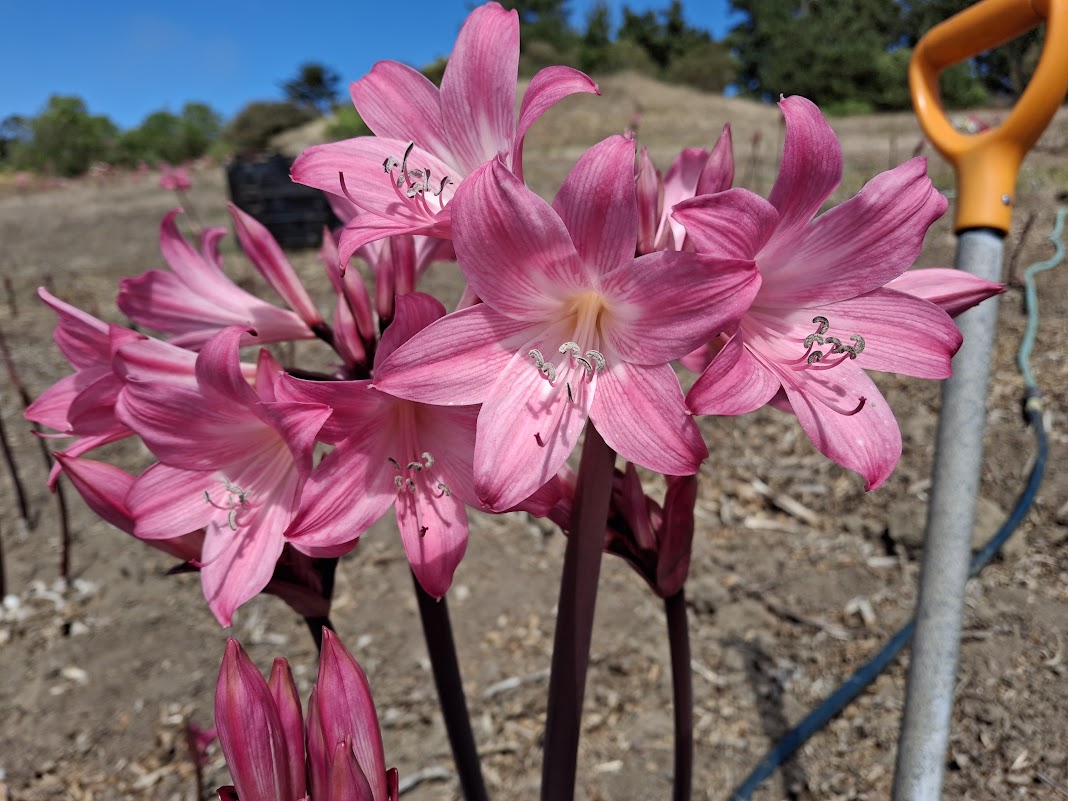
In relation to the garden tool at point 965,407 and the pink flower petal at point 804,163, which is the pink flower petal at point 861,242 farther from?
the garden tool at point 965,407

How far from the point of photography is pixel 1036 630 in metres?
1.85

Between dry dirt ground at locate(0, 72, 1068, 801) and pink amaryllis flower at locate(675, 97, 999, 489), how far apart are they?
4.05 ft

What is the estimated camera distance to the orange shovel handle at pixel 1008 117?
2.96ft

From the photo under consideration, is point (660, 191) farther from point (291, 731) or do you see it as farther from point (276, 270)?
→ point (291, 731)

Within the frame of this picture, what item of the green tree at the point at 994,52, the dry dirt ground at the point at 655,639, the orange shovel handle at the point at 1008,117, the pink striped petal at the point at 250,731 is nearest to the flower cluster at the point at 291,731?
the pink striped petal at the point at 250,731

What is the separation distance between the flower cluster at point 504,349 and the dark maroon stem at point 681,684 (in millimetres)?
63

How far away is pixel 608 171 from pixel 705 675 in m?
1.63

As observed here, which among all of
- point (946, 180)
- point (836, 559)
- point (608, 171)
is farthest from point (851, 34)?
point (608, 171)

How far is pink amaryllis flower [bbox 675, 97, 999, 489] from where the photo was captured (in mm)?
622

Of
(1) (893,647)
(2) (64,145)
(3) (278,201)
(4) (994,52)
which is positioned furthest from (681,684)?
(2) (64,145)

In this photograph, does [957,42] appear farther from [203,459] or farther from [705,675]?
[705,675]

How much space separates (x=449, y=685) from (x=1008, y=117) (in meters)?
0.98

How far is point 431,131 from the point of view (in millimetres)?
847

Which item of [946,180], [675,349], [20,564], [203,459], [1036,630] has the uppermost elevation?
[946,180]
